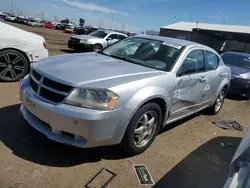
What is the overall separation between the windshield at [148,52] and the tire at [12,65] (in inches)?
86.0

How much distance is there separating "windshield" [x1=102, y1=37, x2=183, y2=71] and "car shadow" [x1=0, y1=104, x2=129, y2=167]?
1.41 m

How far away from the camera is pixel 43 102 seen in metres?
2.73

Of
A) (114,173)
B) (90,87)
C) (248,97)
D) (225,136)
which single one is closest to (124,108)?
(90,87)

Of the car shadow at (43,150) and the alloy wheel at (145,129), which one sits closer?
the car shadow at (43,150)

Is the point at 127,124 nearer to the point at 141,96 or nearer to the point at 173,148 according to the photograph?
the point at 141,96

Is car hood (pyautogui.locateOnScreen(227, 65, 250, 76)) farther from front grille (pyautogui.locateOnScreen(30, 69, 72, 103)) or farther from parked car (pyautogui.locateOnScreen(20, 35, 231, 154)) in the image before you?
front grille (pyautogui.locateOnScreen(30, 69, 72, 103))

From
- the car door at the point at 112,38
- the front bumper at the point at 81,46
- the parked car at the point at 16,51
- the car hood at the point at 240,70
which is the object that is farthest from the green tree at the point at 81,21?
the parked car at the point at 16,51

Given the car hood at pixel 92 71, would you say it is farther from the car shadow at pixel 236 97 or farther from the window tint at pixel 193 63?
the car shadow at pixel 236 97

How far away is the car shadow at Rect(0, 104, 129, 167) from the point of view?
2896 millimetres

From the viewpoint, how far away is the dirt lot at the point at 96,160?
2.62 m

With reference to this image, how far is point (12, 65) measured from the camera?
17.2 feet

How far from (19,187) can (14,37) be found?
3.77 meters

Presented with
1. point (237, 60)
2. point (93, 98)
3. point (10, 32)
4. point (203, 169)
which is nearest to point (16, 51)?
point (10, 32)

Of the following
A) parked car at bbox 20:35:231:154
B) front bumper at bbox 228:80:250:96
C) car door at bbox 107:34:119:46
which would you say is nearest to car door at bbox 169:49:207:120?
parked car at bbox 20:35:231:154
